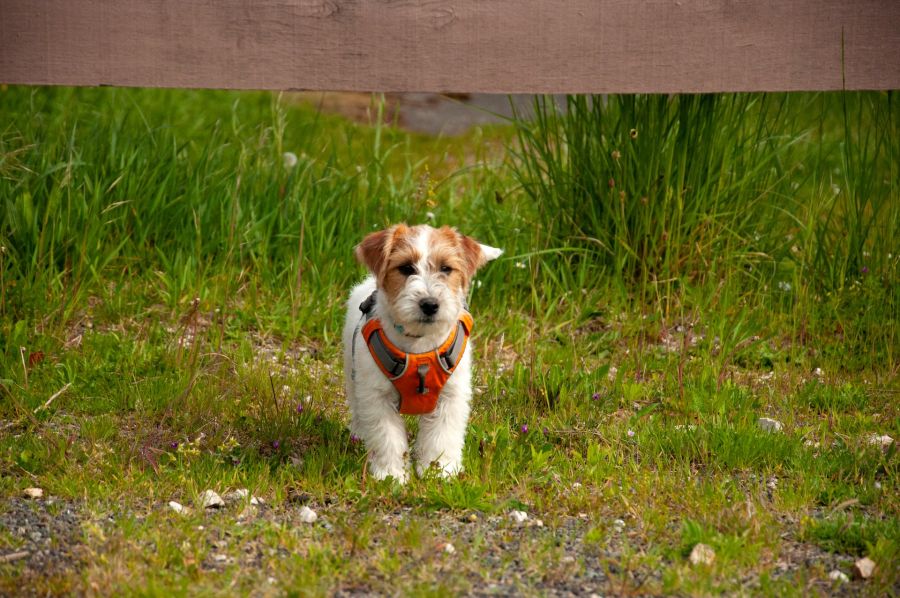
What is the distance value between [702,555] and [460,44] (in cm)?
319

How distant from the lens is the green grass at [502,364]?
376 centimetres

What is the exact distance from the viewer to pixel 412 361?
4.35 meters

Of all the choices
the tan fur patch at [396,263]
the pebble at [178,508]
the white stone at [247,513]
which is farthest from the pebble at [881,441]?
the pebble at [178,508]

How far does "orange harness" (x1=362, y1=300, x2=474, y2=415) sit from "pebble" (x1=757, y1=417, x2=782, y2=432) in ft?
5.37

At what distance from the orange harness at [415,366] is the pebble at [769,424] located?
1.64 metres

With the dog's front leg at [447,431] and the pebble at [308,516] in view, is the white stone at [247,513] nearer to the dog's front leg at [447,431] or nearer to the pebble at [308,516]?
the pebble at [308,516]

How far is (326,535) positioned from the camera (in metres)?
3.89

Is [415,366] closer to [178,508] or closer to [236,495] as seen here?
[236,495]

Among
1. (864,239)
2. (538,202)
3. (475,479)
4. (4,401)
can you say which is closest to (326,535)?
(475,479)

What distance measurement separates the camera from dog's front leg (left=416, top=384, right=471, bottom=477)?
448cm

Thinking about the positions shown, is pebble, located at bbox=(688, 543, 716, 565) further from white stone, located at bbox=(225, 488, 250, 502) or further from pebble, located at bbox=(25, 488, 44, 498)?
pebble, located at bbox=(25, 488, 44, 498)

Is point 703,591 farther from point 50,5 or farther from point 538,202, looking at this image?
point 50,5

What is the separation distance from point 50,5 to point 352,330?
2.52 m

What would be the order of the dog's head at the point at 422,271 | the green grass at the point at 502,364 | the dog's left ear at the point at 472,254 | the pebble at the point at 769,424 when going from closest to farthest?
the green grass at the point at 502,364 < the dog's head at the point at 422,271 < the dog's left ear at the point at 472,254 < the pebble at the point at 769,424
